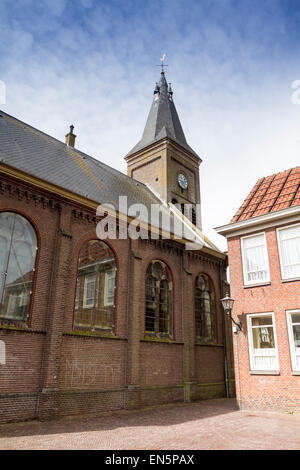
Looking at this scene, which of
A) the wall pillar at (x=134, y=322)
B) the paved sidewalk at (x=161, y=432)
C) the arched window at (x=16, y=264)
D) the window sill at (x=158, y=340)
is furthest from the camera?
the window sill at (x=158, y=340)

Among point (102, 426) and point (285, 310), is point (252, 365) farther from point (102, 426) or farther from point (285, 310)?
point (102, 426)

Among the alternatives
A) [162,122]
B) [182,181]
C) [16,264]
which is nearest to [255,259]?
[16,264]

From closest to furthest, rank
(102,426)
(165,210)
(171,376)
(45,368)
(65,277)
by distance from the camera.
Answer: (102,426) → (45,368) → (65,277) → (171,376) → (165,210)

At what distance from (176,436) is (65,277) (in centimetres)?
623

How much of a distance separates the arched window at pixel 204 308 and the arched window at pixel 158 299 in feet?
7.80

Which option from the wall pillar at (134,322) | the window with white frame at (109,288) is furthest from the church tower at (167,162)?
the window with white frame at (109,288)

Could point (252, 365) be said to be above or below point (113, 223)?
below

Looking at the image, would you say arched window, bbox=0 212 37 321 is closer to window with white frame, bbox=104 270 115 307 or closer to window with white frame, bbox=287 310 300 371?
window with white frame, bbox=104 270 115 307

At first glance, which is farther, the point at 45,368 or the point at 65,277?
the point at 65,277

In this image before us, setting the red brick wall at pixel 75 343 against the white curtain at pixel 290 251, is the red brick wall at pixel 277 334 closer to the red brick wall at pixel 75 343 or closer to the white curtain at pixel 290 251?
the white curtain at pixel 290 251

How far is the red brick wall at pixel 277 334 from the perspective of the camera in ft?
39.3

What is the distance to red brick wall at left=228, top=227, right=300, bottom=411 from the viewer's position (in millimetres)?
11977

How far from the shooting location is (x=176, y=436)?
811cm

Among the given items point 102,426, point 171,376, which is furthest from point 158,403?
point 102,426
